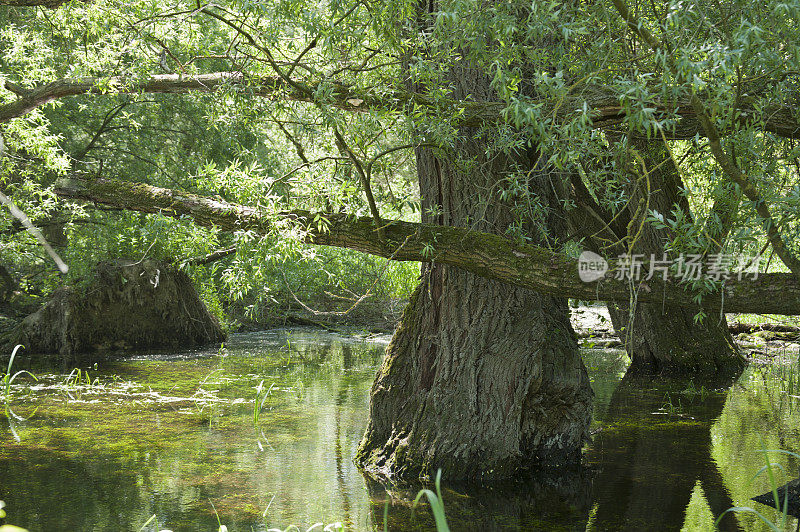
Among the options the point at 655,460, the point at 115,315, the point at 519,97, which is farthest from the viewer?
the point at 115,315

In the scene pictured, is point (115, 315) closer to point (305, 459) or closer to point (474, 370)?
point (305, 459)

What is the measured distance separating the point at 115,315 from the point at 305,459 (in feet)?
24.0

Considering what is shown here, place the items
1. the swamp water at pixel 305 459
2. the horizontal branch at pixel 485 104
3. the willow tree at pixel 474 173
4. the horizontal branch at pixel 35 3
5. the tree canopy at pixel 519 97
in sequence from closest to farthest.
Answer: the tree canopy at pixel 519 97 < the willow tree at pixel 474 173 < the horizontal branch at pixel 485 104 < the swamp water at pixel 305 459 < the horizontal branch at pixel 35 3

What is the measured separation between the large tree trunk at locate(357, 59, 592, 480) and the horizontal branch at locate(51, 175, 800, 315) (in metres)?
0.27

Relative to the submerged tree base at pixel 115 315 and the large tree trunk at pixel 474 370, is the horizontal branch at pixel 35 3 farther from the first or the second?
the large tree trunk at pixel 474 370

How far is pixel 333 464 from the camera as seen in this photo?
5.56 meters

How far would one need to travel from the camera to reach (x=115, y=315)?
466 inches

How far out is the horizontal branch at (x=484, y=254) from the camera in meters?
4.30

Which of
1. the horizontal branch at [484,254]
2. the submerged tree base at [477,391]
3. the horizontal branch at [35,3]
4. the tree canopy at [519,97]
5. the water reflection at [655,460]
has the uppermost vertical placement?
the horizontal branch at [35,3]

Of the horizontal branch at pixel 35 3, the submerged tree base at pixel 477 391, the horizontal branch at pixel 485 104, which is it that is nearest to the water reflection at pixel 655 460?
the submerged tree base at pixel 477 391

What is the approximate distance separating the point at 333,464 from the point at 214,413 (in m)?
2.18

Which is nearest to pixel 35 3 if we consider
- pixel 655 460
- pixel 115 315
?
pixel 115 315

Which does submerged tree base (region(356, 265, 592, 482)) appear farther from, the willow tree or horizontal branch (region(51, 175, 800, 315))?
horizontal branch (region(51, 175, 800, 315))

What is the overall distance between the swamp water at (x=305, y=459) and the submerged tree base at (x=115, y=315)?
A: 2499mm
